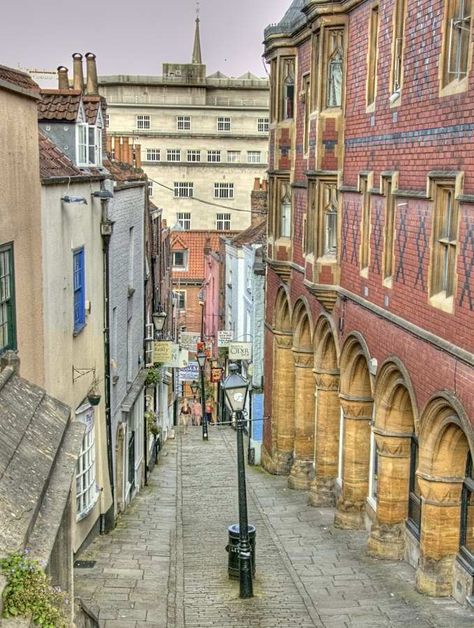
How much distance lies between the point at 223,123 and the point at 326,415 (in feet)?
191

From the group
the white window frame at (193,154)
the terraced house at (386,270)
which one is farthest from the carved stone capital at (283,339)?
the white window frame at (193,154)

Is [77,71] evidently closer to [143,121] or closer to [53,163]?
[53,163]

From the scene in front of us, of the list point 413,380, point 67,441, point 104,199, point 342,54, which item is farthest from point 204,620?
point 342,54

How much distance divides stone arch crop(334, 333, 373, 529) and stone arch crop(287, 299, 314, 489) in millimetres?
4380

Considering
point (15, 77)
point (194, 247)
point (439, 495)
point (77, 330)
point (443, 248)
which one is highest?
point (15, 77)

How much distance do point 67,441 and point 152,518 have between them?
1346 centimetres

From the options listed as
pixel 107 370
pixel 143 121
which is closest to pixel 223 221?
pixel 143 121

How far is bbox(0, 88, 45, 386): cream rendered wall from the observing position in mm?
11086

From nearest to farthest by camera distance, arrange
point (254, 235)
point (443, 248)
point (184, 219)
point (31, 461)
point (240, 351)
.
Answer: point (31, 461) < point (443, 248) < point (240, 351) < point (254, 235) < point (184, 219)

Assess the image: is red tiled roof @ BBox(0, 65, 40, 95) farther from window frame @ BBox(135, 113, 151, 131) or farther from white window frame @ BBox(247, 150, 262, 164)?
white window frame @ BBox(247, 150, 262, 164)

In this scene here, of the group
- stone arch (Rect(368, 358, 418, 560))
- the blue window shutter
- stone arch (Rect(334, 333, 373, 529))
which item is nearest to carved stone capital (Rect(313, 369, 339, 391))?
stone arch (Rect(334, 333, 373, 529))

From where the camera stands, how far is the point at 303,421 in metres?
24.4

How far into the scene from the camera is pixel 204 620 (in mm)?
13867

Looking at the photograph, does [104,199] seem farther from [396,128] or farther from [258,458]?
[258,458]
